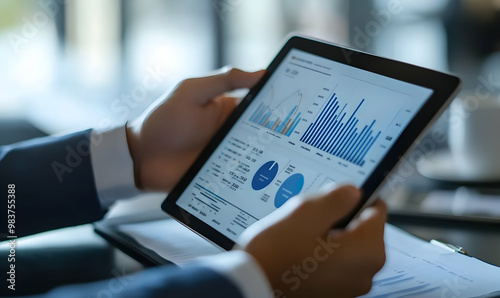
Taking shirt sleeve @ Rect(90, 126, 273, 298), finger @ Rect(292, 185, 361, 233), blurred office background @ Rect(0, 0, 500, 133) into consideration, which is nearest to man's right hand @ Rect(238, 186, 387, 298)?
finger @ Rect(292, 185, 361, 233)

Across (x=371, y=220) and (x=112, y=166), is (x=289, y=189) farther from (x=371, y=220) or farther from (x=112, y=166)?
(x=112, y=166)

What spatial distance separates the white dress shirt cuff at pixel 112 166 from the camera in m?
0.82

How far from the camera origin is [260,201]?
0.64 meters

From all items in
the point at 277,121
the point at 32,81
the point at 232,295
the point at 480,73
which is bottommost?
the point at 32,81

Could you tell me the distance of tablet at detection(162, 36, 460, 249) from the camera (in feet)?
1.83

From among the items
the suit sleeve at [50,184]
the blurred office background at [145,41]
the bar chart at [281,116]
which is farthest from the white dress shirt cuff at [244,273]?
the blurred office background at [145,41]

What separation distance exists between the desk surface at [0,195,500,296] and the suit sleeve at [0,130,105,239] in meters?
0.02

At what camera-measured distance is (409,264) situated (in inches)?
24.5

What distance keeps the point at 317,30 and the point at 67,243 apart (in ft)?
9.17

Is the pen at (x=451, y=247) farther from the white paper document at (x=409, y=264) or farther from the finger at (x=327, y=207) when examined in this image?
the finger at (x=327, y=207)

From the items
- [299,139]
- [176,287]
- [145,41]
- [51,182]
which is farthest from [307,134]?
[145,41]

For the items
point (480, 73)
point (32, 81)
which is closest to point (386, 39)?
point (480, 73)

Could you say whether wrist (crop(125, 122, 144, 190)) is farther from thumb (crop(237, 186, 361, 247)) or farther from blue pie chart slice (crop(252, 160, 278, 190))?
thumb (crop(237, 186, 361, 247))

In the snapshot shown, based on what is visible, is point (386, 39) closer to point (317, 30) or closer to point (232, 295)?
point (317, 30)
